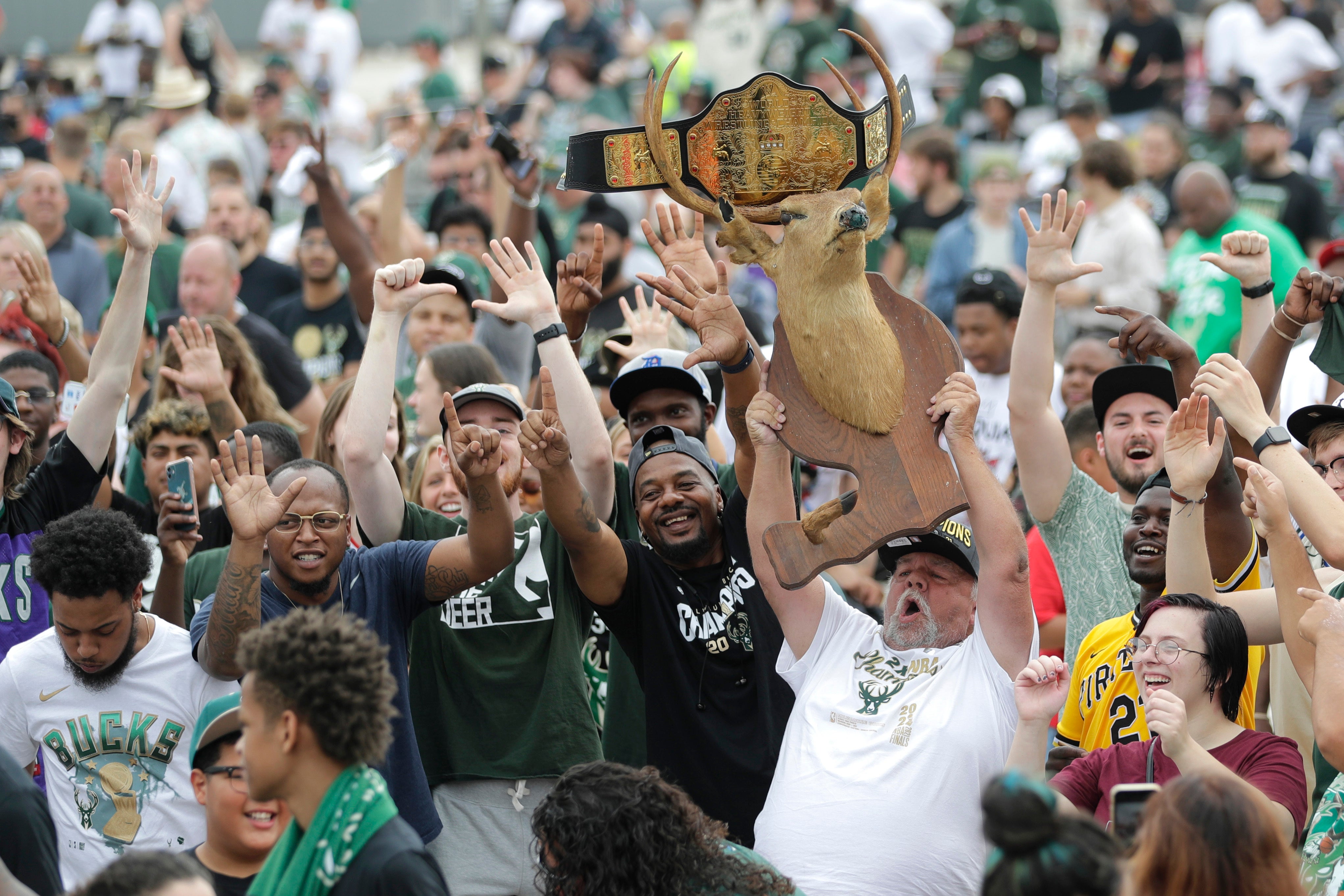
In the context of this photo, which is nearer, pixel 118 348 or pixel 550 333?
pixel 550 333

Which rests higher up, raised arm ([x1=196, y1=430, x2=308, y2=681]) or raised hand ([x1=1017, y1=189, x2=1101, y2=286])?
raised hand ([x1=1017, y1=189, x2=1101, y2=286])

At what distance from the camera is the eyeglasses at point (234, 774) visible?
338cm

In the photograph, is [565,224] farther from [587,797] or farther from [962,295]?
[587,797]

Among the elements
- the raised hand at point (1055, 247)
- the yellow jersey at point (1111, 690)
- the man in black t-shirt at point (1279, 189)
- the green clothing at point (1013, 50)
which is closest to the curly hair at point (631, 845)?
the yellow jersey at point (1111, 690)

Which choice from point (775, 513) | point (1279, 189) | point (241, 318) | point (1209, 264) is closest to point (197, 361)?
point (241, 318)

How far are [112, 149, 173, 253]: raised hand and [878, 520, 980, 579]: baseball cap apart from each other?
2.63m

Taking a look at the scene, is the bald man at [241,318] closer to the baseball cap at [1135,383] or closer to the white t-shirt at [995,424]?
the white t-shirt at [995,424]

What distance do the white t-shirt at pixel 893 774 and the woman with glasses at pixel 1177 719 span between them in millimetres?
185

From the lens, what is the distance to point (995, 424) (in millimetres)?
6414

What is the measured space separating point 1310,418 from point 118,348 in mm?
3695

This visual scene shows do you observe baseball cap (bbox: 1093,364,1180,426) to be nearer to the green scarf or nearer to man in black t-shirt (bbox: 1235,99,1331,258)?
the green scarf

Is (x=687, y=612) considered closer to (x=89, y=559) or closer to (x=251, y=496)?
(x=251, y=496)

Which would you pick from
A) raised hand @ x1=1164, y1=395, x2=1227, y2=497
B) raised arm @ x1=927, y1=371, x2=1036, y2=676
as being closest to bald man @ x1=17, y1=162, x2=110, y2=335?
raised arm @ x1=927, y1=371, x2=1036, y2=676

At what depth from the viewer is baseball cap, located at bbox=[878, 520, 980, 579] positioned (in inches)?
158
